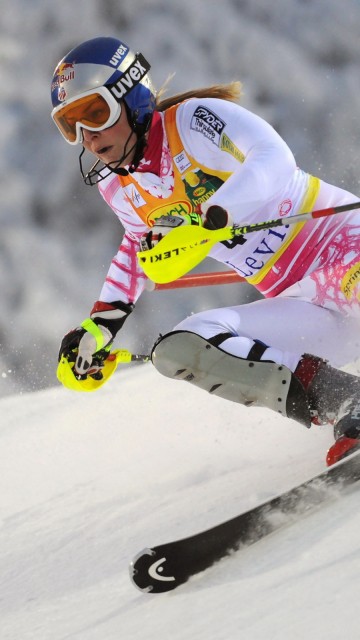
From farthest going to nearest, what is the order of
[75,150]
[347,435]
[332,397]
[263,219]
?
[75,150] < [263,219] < [332,397] < [347,435]

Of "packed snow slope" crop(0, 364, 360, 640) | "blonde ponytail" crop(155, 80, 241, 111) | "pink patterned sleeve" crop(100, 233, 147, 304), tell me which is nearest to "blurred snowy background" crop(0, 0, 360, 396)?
"packed snow slope" crop(0, 364, 360, 640)

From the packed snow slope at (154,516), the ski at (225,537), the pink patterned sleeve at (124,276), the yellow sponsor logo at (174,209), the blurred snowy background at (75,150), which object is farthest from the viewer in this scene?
the blurred snowy background at (75,150)

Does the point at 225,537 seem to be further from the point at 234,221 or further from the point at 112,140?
the point at 112,140

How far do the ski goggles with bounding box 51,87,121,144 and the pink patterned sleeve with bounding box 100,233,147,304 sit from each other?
60cm

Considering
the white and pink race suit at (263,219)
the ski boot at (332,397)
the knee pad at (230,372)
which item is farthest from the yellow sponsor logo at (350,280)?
the knee pad at (230,372)

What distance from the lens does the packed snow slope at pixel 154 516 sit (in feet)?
5.63

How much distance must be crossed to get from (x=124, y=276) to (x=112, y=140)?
0.64m

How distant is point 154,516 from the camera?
2.67m

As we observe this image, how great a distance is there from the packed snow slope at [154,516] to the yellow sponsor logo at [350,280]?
58 centimetres

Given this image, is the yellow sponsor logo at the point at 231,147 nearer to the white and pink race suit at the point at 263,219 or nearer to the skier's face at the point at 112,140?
the white and pink race suit at the point at 263,219

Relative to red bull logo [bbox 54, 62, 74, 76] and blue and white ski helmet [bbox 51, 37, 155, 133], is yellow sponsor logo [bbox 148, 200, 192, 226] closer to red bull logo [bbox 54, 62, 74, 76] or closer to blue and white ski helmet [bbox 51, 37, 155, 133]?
blue and white ski helmet [bbox 51, 37, 155, 133]

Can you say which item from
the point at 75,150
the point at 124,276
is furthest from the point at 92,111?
the point at 75,150

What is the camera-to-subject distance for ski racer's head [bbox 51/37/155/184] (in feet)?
8.56

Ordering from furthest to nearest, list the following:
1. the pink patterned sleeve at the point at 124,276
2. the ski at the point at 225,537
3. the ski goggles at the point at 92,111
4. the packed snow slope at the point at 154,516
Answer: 1. the pink patterned sleeve at the point at 124,276
2. the ski goggles at the point at 92,111
3. the ski at the point at 225,537
4. the packed snow slope at the point at 154,516
